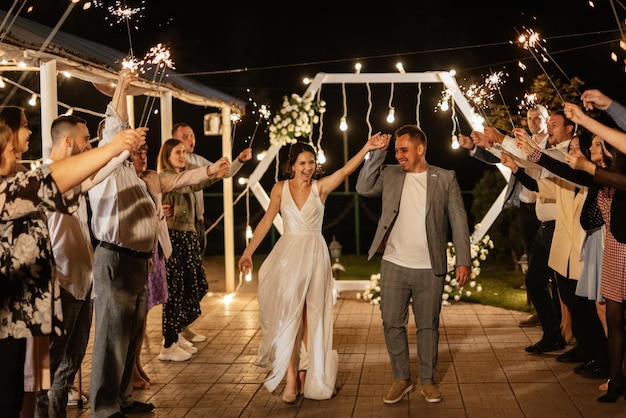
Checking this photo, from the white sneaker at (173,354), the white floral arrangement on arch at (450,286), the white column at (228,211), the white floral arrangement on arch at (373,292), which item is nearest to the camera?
the white sneaker at (173,354)

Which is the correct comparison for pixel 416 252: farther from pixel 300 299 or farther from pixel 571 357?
pixel 571 357

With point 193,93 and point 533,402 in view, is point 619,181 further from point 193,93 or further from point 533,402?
point 193,93

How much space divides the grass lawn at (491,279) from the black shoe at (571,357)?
110 inches

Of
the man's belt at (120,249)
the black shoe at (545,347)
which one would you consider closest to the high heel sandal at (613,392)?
the black shoe at (545,347)

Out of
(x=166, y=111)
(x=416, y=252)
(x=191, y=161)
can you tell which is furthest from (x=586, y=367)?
(x=166, y=111)

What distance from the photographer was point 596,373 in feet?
23.4

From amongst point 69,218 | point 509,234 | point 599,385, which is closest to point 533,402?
point 599,385

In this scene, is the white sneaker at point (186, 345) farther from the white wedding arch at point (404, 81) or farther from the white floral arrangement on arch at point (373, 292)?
the white floral arrangement on arch at point (373, 292)

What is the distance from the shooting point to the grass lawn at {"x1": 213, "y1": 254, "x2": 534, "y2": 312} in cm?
1147

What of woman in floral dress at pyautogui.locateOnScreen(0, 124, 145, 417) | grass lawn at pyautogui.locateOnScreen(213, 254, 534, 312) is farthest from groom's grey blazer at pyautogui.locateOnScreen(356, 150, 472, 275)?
grass lawn at pyautogui.locateOnScreen(213, 254, 534, 312)

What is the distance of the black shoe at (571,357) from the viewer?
7.76 m

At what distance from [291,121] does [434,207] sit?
17.9 ft

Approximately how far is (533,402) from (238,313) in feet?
17.1

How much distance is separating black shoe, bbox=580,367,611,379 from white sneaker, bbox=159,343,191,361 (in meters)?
3.70
